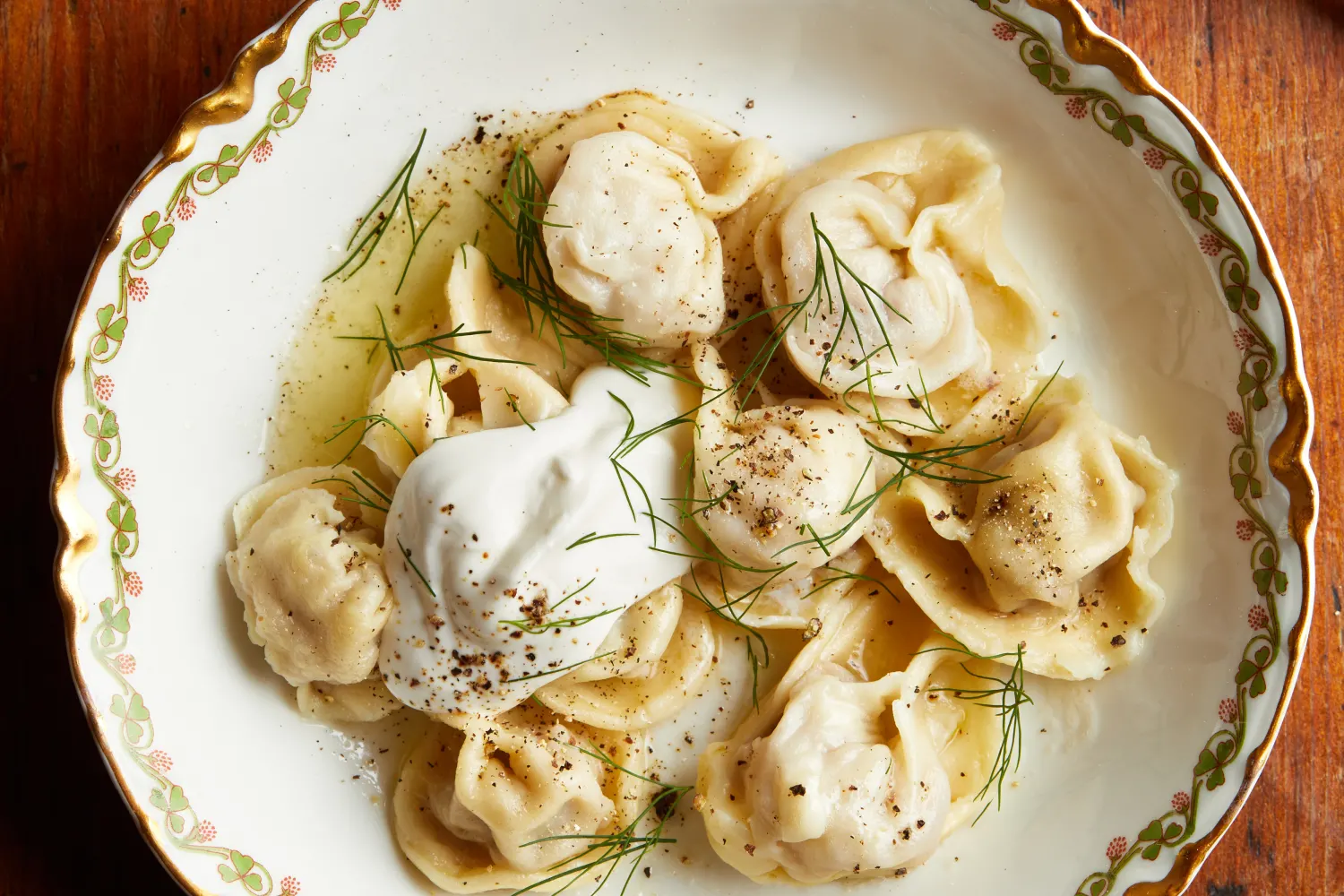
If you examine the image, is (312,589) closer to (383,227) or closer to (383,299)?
(383,299)

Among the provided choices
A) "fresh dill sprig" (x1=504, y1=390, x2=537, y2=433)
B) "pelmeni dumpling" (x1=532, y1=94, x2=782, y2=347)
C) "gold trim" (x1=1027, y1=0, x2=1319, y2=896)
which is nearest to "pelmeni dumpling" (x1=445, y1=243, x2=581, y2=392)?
"fresh dill sprig" (x1=504, y1=390, x2=537, y2=433)

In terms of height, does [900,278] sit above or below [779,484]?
above

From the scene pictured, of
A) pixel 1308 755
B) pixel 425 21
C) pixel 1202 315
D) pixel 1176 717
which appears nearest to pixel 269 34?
pixel 425 21

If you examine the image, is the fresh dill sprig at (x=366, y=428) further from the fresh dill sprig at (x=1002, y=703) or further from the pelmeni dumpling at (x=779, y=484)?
the fresh dill sprig at (x=1002, y=703)

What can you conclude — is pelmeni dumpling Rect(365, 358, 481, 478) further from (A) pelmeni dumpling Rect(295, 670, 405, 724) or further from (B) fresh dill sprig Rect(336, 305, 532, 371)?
(A) pelmeni dumpling Rect(295, 670, 405, 724)

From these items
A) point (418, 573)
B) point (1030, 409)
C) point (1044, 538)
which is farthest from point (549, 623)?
point (1030, 409)

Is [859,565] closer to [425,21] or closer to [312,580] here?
[312,580]
